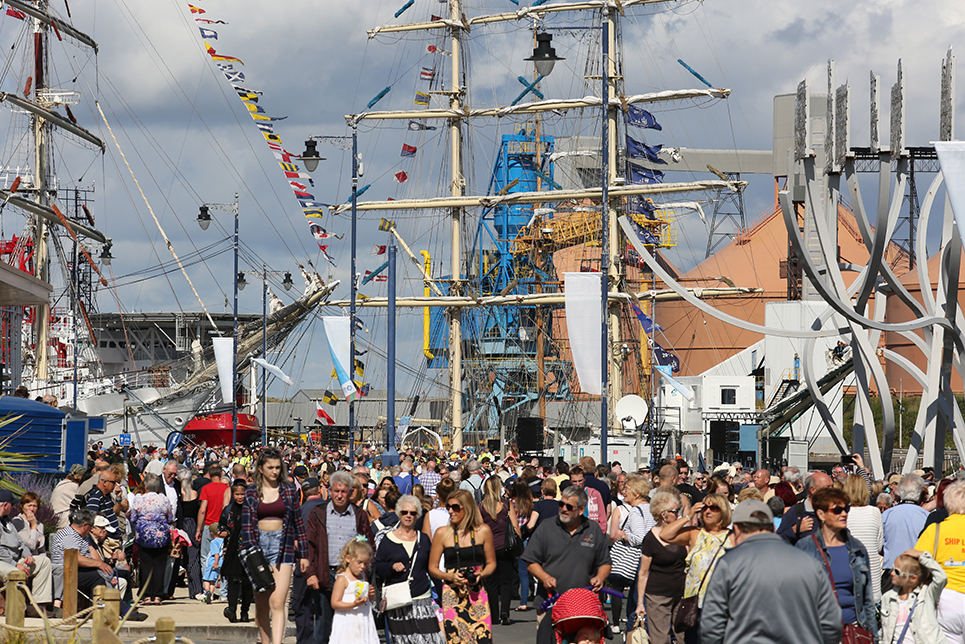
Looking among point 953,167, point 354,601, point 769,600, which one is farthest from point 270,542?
point 953,167

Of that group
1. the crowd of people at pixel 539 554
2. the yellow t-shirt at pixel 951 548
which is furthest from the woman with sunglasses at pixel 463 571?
the yellow t-shirt at pixel 951 548

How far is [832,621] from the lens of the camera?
5.34m

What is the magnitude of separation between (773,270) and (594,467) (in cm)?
6420

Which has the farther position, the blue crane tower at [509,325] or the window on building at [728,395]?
the blue crane tower at [509,325]

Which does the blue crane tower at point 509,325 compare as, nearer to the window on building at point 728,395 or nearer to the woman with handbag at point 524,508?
the window on building at point 728,395

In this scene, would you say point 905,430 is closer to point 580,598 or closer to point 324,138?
point 324,138

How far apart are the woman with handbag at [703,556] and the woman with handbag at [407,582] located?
5.82 feet

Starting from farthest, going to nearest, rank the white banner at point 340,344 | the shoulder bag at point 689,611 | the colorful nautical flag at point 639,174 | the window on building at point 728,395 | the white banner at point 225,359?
1. the colorful nautical flag at point 639,174
2. the window on building at point 728,395
3. the white banner at point 225,359
4. the white banner at point 340,344
5. the shoulder bag at point 689,611

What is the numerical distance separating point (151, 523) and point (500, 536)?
12.4ft

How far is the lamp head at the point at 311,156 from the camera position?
1074 inches

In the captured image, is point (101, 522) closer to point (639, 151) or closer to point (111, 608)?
point (111, 608)

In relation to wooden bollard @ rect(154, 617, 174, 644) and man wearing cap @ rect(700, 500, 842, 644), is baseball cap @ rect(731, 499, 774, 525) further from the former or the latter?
wooden bollard @ rect(154, 617, 174, 644)

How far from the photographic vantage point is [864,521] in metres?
8.98

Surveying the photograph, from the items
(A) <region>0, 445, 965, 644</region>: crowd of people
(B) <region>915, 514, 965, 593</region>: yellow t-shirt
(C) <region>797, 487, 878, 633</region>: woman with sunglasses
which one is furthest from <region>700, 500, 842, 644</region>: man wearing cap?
(B) <region>915, 514, 965, 593</region>: yellow t-shirt
